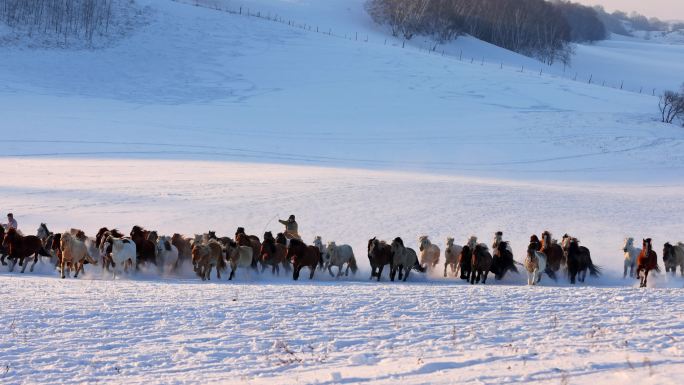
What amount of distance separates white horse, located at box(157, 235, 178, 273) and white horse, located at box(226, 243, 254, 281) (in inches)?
53.6

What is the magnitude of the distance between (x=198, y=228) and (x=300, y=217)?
3254 mm

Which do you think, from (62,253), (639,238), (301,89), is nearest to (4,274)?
(62,253)

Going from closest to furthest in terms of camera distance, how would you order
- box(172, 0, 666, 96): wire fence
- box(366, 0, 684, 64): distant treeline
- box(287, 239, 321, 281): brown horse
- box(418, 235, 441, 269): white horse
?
box(287, 239, 321, 281): brown horse, box(418, 235, 441, 269): white horse, box(172, 0, 666, 96): wire fence, box(366, 0, 684, 64): distant treeline

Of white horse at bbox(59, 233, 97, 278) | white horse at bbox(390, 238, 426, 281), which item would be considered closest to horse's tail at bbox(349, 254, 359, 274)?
white horse at bbox(390, 238, 426, 281)

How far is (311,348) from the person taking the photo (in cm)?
949

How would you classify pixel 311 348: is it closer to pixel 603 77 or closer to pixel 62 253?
pixel 62 253

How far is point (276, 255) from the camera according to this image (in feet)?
57.7

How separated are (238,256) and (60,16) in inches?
2404

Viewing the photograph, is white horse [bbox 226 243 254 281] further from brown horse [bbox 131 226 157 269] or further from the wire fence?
the wire fence

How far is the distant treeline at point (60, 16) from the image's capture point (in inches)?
2707

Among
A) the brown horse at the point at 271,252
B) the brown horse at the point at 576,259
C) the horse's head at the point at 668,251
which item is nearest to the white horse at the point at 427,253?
the brown horse at the point at 576,259

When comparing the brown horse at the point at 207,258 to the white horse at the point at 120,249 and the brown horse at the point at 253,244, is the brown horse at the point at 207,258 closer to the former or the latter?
the brown horse at the point at 253,244

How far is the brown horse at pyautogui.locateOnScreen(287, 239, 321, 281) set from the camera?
16891mm

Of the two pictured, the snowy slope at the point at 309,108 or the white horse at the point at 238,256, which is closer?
the white horse at the point at 238,256
